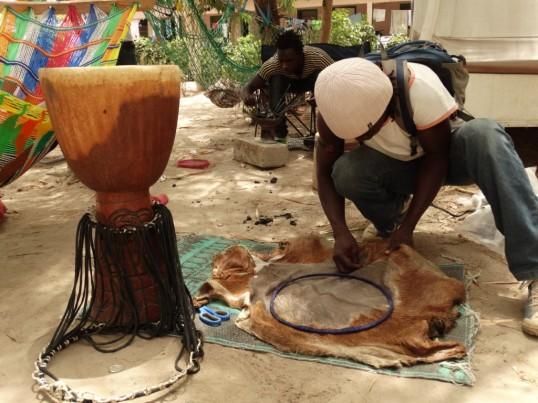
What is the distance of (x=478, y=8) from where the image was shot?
4137 mm

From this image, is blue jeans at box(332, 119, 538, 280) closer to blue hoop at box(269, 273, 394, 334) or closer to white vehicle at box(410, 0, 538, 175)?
blue hoop at box(269, 273, 394, 334)

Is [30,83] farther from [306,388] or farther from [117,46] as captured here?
[306,388]

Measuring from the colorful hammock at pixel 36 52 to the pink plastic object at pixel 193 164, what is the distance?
61.7 inches

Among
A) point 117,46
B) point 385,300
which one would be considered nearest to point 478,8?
point 117,46

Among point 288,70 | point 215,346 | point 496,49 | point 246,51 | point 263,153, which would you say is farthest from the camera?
point 246,51

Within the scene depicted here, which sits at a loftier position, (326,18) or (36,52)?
(326,18)

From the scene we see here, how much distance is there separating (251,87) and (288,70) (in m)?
0.44

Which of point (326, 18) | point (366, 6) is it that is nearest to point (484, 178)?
point (326, 18)

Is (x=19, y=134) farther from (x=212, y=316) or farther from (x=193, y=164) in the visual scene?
(x=193, y=164)

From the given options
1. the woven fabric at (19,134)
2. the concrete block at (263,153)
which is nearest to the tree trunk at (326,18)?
the concrete block at (263,153)

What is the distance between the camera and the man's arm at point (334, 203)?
214 centimetres

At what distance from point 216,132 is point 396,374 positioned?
4731 millimetres

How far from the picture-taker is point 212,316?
193 cm

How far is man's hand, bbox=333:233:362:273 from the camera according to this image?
2.13 m
